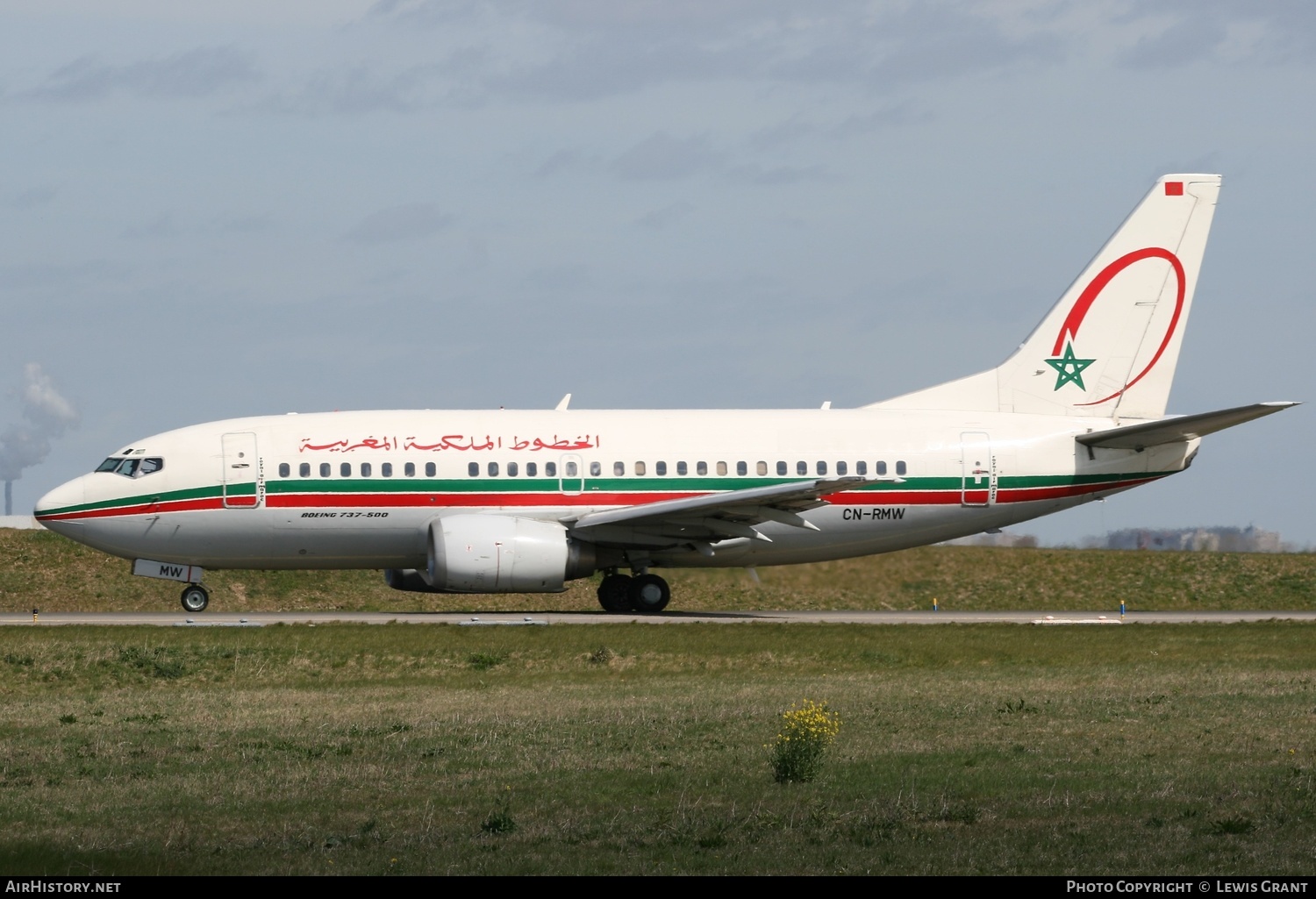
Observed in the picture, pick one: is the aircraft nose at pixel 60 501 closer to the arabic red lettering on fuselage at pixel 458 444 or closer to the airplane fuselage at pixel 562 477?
the airplane fuselage at pixel 562 477

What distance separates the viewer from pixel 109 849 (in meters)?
12.4

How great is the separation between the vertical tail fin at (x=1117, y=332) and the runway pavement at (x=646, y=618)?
4.87 m

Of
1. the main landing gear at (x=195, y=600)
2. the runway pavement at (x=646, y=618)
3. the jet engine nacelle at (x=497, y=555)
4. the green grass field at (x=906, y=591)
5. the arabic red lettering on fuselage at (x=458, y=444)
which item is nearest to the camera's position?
the runway pavement at (x=646, y=618)

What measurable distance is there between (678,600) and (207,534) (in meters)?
15.3

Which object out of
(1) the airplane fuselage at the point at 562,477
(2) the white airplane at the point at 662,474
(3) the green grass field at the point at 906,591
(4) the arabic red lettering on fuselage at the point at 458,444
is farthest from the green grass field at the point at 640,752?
(3) the green grass field at the point at 906,591

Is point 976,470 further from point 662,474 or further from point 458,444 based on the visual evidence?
point 458,444

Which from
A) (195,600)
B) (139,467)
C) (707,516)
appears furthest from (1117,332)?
(139,467)

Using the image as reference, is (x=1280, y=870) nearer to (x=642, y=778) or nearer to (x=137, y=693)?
(x=642, y=778)

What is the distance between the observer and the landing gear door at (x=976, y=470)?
35.4m

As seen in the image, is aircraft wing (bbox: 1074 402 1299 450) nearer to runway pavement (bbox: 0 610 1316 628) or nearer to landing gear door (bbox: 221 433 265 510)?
runway pavement (bbox: 0 610 1316 628)

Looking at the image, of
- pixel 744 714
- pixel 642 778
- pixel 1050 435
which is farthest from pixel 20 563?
pixel 642 778

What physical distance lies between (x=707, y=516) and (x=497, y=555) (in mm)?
4390

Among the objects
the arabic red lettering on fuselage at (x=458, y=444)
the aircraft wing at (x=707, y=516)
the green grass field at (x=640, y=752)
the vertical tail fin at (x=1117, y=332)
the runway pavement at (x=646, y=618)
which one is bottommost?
the green grass field at (x=640, y=752)

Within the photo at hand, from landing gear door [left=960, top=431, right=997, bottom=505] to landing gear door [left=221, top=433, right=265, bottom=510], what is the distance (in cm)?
1512
